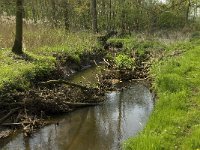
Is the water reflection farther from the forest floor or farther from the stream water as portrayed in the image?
the forest floor

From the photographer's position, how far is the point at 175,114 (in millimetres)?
9867

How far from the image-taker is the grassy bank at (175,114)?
8.02 meters

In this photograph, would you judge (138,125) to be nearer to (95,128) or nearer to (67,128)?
(95,128)

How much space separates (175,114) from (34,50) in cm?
1103

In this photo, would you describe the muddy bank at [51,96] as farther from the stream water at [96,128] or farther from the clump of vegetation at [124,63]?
the stream water at [96,128]

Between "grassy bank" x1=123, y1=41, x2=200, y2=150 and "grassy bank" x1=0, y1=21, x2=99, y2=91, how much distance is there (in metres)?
4.86

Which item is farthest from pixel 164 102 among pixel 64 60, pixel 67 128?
pixel 64 60

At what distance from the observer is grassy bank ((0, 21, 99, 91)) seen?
1337 cm

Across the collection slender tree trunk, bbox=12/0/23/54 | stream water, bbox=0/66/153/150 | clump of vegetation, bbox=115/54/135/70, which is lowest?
stream water, bbox=0/66/153/150

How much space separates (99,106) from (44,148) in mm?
3953

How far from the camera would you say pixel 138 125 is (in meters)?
11.4

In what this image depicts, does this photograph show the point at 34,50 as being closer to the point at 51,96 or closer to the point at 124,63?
the point at 124,63

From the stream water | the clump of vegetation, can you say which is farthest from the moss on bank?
the clump of vegetation

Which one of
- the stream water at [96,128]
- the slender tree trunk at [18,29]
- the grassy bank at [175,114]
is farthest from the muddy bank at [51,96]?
the grassy bank at [175,114]
